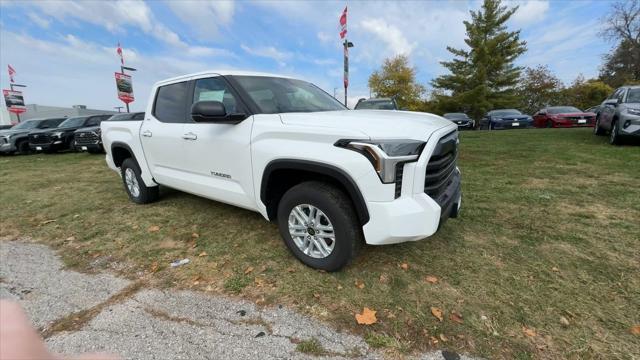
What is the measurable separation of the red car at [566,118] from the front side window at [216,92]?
57.1 ft

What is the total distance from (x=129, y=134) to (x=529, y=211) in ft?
17.5

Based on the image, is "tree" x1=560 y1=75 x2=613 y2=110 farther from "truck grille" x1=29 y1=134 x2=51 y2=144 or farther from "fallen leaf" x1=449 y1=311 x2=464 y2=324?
"truck grille" x1=29 y1=134 x2=51 y2=144

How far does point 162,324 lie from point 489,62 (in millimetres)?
34874

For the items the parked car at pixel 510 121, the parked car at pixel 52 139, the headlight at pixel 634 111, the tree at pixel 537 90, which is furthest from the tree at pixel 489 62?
the parked car at pixel 52 139

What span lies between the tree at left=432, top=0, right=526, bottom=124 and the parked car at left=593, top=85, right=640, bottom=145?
23.8 m

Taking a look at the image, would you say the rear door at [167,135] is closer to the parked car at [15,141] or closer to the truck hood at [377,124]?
the truck hood at [377,124]

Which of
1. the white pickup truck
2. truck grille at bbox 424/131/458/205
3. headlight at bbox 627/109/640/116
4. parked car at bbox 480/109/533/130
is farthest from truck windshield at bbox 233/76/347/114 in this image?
parked car at bbox 480/109/533/130

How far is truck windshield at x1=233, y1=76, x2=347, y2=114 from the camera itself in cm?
314

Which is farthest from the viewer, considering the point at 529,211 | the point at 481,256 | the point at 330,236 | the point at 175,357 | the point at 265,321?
the point at 529,211

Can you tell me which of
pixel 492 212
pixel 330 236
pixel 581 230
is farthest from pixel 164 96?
pixel 581 230

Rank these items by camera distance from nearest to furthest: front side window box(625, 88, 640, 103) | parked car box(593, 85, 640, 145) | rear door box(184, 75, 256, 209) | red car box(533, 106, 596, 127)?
A: rear door box(184, 75, 256, 209) → parked car box(593, 85, 640, 145) → front side window box(625, 88, 640, 103) → red car box(533, 106, 596, 127)

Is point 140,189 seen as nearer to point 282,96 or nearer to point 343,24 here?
point 282,96

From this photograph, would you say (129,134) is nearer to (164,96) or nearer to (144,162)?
(144,162)

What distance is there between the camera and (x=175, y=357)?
1.96 m
